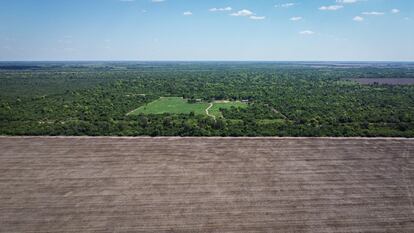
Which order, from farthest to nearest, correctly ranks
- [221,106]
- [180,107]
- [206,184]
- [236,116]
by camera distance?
[221,106]
[180,107]
[236,116]
[206,184]

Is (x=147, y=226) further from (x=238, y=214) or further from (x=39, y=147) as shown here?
(x=39, y=147)

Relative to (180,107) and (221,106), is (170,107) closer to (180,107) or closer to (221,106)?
(180,107)

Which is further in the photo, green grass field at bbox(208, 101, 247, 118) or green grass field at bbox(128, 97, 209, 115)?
green grass field at bbox(128, 97, 209, 115)

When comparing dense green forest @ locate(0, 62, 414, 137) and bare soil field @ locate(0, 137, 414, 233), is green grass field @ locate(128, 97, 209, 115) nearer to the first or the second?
dense green forest @ locate(0, 62, 414, 137)

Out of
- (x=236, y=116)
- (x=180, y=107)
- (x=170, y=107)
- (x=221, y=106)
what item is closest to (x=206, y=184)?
(x=236, y=116)

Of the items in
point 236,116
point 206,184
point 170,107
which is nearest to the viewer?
point 206,184

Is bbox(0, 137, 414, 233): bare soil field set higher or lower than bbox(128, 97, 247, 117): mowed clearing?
lower

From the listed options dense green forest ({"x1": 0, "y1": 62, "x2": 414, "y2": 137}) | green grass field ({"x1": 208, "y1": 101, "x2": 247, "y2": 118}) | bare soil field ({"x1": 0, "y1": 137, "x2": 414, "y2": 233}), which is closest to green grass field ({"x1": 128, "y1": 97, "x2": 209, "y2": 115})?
green grass field ({"x1": 208, "y1": 101, "x2": 247, "y2": 118})
